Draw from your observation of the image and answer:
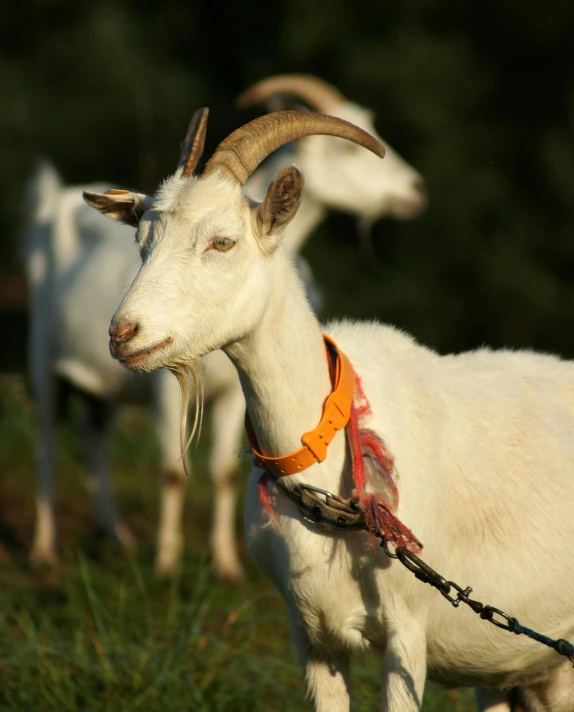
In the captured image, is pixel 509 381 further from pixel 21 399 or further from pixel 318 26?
pixel 318 26

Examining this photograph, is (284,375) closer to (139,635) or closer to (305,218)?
(139,635)

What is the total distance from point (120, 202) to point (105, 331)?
3.37m

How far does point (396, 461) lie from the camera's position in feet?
10.3

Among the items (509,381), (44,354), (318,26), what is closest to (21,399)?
(44,354)

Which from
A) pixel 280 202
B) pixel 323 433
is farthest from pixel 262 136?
pixel 323 433

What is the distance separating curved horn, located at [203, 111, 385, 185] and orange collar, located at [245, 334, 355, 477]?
2.00ft

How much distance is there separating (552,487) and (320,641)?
836 mm

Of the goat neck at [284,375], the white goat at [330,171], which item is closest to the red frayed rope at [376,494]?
the goat neck at [284,375]

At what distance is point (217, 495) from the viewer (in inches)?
258

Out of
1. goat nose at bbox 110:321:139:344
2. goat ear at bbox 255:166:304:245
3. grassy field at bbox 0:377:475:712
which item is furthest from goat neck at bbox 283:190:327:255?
goat nose at bbox 110:321:139:344

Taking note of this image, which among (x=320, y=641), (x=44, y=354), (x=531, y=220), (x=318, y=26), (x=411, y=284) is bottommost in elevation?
(x=320, y=641)

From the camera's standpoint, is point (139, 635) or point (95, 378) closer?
point (139, 635)

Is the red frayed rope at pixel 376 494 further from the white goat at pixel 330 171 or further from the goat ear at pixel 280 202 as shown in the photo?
the white goat at pixel 330 171

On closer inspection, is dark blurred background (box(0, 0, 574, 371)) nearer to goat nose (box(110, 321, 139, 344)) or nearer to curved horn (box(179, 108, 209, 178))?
curved horn (box(179, 108, 209, 178))
